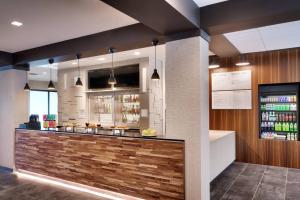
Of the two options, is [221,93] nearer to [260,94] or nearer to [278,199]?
[260,94]

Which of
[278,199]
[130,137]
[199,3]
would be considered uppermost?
[199,3]

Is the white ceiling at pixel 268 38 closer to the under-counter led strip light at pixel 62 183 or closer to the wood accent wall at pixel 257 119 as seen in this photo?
the wood accent wall at pixel 257 119

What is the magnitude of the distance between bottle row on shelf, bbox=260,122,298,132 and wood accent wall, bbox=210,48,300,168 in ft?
1.06

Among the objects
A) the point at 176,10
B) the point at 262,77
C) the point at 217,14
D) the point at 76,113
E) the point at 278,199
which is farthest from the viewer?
the point at 76,113

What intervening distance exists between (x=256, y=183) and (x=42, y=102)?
10.6m

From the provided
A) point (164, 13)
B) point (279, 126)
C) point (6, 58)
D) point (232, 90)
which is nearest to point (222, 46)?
point (232, 90)

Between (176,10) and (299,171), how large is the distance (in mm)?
4770

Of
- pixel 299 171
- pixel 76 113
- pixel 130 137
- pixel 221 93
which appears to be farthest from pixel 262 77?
pixel 76 113

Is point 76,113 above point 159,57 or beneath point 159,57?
beneath

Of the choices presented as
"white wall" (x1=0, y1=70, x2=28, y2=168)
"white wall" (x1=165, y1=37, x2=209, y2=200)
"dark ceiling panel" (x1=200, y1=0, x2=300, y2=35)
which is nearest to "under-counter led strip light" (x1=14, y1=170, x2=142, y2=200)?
"white wall" (x1=0, y1=70, x2=28, y2=168)

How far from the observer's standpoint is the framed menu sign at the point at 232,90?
5879 millimetres

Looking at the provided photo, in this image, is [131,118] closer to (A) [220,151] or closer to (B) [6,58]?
(A) [220,151]

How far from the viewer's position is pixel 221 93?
623 centimetres

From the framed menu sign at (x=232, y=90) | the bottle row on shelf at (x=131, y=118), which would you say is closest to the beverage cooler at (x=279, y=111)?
the framed menu sign at (x=232, y=90)
